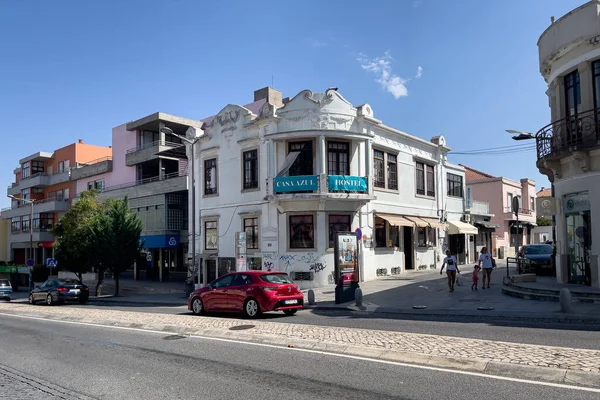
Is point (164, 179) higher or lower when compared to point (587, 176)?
higher

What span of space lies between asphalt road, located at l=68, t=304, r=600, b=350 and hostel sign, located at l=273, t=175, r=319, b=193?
951 centimetres

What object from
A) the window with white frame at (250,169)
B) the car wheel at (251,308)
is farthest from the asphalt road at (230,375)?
the window with white frame at (250,169)

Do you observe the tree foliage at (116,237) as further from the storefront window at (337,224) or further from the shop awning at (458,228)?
the shop awning at (458,228)

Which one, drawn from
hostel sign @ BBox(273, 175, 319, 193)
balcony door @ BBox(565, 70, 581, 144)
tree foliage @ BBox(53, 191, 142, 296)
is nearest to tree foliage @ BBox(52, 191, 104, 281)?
tree foliage @ BBox(53, 191, 142, 296)

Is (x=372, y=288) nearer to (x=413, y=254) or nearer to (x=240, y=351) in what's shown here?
(x=413, y=254)

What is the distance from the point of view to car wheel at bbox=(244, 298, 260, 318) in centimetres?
1477

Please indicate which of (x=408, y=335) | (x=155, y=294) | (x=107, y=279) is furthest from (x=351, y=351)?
(x=107, y=279)

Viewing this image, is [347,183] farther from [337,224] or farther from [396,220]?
[396,220]

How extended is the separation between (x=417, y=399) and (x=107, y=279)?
39569 millimetres

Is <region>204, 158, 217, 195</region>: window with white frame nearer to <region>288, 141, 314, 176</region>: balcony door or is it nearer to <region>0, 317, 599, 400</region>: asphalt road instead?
<region>288, 141, 314, 176</region>: balcony door

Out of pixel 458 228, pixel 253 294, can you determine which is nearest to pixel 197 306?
pixel 253 294

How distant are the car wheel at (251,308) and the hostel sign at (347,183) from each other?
10.3 meters

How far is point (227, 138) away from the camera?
28.7m

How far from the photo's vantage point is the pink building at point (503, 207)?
4466cm
